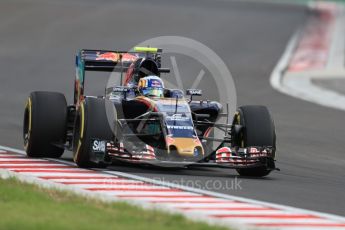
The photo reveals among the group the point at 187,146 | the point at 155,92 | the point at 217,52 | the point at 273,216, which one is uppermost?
the point at 217,52

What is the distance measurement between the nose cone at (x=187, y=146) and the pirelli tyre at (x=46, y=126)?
79.0 inches

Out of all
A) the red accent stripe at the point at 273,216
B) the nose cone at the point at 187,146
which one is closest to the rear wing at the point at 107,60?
the nose cone at the point at 187,146

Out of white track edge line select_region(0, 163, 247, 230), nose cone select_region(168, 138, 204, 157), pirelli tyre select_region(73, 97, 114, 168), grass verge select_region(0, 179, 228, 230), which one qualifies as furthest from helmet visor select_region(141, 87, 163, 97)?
grass verge select_region(0, 179, 228, 230)

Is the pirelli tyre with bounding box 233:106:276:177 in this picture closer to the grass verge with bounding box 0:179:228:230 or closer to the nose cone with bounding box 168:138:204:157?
the nose cone with bounding box 168:138:204:157

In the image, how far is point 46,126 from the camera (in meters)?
14.3

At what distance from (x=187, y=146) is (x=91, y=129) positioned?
1.20 m

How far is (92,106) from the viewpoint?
13125mm

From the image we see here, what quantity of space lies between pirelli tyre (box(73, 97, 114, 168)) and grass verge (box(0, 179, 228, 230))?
2.37 meters

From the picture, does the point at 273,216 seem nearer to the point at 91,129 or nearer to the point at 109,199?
the point at 109,199

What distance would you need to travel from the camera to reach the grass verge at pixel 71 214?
876 centimetres

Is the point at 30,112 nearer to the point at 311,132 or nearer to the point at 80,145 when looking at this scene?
the point at 80,145

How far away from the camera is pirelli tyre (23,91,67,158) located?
14.3 meters

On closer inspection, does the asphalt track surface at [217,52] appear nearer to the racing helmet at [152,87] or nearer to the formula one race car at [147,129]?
the formula one race car at [147,129]

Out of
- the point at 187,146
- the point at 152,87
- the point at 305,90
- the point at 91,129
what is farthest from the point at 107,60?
the point at 305,90
